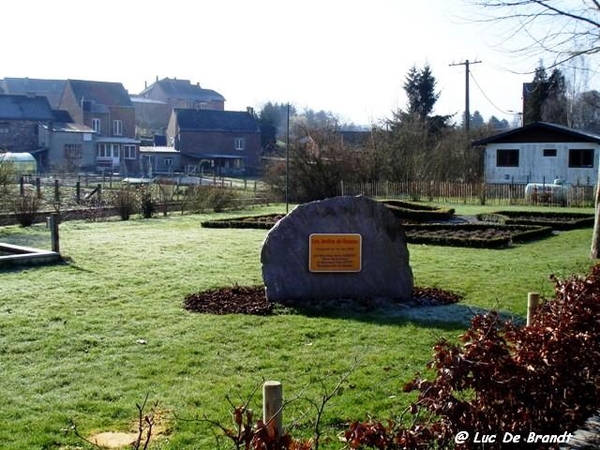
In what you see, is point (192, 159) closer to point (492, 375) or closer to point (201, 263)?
point (201, 263)

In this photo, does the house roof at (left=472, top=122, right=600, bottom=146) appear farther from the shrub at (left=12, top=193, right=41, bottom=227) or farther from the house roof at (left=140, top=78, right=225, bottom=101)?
the house roof at (left=140, top=78, right=225, bottom=101)

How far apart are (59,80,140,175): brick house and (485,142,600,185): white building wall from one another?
142 feet

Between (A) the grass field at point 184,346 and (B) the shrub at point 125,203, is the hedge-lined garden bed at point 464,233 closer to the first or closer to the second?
(A) the grass field at point 184,346

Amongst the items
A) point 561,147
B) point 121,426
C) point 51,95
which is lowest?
point 121,426

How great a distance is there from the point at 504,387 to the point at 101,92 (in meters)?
88.6

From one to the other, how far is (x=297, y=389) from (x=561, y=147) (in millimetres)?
40993

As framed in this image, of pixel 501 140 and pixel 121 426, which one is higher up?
pixel 501 140

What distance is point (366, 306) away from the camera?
10.1 meters

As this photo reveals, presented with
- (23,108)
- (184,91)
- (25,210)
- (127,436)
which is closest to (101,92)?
(23,108)

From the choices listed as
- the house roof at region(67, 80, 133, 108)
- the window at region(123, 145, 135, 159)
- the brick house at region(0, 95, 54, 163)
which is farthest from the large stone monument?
the house roof at region(67, 80, 133, 108)

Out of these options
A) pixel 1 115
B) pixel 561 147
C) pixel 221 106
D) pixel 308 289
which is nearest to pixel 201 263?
pixel 308 289

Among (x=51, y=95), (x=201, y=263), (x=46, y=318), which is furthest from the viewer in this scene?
(x=51, y=95)

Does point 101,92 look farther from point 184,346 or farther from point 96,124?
point 184,346

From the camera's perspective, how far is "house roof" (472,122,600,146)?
42750mm
